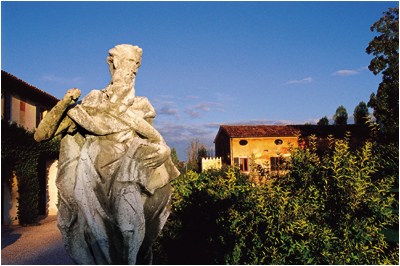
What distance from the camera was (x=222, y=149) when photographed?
3372 centimetres

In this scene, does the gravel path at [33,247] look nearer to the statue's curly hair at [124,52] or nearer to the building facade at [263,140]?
the statue's curly hair at [124,52]

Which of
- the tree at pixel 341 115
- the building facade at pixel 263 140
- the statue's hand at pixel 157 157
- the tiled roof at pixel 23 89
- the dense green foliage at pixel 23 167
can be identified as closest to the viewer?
the statue's hand at pixel 157 157

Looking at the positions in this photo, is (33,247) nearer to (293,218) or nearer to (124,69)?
(293,218)

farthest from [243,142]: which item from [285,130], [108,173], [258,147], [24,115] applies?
[108,173]

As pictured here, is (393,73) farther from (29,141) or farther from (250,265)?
(29,141)

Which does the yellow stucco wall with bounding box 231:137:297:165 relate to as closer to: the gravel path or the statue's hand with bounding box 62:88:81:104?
the gravel path

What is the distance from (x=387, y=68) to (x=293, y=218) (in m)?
14.7

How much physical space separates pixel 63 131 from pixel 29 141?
11.8m

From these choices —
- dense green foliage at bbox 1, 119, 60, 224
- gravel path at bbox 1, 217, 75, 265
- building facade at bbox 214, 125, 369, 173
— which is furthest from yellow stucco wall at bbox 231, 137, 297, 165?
gravel path at bbox 1, 217, 75, 265

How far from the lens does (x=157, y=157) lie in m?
2.66

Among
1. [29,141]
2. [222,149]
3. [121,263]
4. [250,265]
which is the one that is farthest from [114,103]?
[222,149]

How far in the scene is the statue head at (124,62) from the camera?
2.74 m

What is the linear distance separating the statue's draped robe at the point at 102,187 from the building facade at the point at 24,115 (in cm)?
1123

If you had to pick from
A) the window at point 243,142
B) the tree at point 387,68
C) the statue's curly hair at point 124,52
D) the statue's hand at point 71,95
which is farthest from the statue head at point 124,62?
the window at point 243,142
